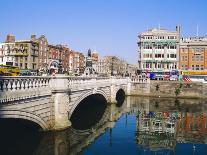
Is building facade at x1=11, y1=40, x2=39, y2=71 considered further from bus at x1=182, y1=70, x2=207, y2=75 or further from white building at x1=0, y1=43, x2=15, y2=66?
bus at x1=182, y1=70, x2=207, y2=75

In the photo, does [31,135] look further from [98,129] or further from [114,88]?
[114,88]

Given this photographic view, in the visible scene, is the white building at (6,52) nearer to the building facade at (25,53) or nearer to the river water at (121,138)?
the building facade at (25,53)

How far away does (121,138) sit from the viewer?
32438 millimetres

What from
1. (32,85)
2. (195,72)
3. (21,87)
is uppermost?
(195,72)

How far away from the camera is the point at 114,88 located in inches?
2215

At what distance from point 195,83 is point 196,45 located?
22.0 m

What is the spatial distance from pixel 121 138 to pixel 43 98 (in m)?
11.1

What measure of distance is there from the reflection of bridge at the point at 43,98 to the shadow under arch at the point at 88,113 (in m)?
4.18

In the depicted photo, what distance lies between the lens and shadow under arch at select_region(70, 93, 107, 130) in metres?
37.8

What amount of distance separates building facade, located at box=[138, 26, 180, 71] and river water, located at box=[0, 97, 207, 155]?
46.2 metres

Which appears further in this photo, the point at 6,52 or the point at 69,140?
the point at 6,52

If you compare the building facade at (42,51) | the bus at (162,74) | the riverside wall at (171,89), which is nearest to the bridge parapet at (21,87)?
the riverside wall at (171,89)

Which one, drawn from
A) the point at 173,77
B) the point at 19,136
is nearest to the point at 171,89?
the point at 173,77

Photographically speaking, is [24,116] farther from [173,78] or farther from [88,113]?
[173,78]
